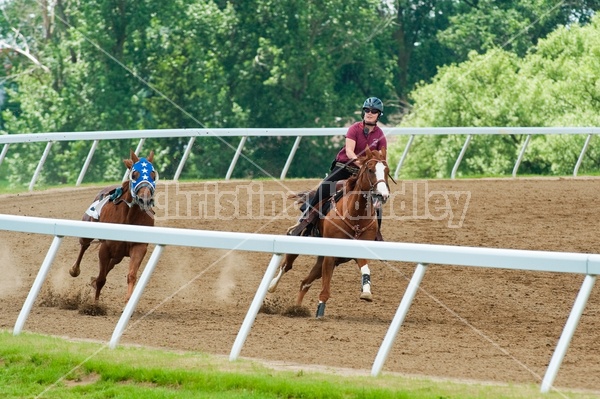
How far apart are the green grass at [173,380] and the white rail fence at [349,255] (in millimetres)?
255

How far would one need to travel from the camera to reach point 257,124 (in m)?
43.0

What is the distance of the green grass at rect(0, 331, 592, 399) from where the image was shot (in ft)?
25.0

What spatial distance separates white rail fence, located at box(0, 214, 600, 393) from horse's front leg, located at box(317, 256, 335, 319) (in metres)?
2.55

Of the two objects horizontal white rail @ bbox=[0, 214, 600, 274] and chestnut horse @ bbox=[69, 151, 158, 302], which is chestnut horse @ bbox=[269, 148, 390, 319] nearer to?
chestnut horse @ bbox=[69, 151, 158, 302]

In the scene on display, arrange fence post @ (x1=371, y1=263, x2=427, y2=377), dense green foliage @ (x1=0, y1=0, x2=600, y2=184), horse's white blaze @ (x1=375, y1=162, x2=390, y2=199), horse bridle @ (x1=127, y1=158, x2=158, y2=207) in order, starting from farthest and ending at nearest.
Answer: dense green foliage @ (x1=0, y1=0, x2=600, y2=184)
horse bridle @ (x1=127, y1=158, x2=158, y2=207)
horse's white blaze @ (x1=375, y1=162, x2=390, y2=199)
fence post @ (x1=371, y1=263, x2=427, y2=377)

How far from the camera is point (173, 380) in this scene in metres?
8.06

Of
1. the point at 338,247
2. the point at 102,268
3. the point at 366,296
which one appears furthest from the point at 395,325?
the point at 102,268

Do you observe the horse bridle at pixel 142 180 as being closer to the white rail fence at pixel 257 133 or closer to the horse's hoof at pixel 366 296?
the horse's hoof at pixel 366 296

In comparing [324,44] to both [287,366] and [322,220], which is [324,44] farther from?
[287,366]

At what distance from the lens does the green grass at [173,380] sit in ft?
25.0

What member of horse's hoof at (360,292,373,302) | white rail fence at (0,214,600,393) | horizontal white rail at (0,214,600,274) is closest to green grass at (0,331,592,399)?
white rail fence at (0,214,600,393)

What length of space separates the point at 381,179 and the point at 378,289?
5.32ft

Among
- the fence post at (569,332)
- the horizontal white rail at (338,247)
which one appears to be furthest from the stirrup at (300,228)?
the fence post at (569,332)

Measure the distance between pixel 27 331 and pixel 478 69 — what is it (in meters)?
29.8
